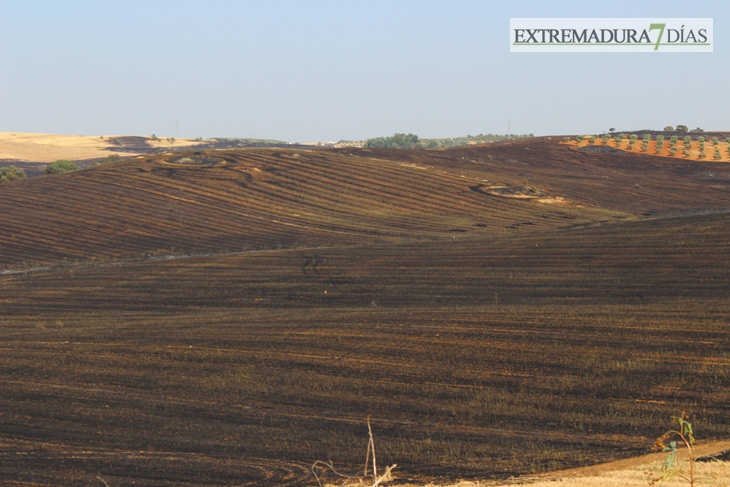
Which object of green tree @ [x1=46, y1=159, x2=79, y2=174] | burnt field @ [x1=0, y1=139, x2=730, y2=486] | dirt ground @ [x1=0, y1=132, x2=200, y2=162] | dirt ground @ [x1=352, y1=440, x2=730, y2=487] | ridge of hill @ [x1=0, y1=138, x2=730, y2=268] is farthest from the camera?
dirt ground @ [x1=0, y1=132, x2=200, y2=162]

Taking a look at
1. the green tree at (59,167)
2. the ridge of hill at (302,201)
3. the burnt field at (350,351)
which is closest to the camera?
the burnt field at (350,351)

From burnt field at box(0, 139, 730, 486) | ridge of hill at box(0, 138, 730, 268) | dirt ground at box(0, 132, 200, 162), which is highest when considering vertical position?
A: dirt ground at box(0, 132, 200, 162)

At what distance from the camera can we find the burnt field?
13891 mm

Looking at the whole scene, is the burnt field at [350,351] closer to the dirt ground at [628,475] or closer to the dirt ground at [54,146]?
the dirt ground at [628,475]

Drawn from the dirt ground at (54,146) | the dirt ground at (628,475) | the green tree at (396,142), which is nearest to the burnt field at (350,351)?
the dirt ground at (628,475)

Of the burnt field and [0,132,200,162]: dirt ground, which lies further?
[0,132,200,162]: dirt ground

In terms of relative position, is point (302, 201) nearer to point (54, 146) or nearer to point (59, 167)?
point (59, 167)

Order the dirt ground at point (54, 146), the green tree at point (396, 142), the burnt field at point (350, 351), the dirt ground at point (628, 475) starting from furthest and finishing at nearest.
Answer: the dirt ground at point (54, 146) < the green tree at point (396, 142) < the burnt field at point (350, 351) < the dirt ground at point (628, 475)

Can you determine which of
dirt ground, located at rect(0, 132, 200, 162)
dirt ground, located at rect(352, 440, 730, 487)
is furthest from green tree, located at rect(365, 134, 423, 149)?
dirt ground, located at rect(352, 440, 730, 487)

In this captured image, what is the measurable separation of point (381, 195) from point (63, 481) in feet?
143

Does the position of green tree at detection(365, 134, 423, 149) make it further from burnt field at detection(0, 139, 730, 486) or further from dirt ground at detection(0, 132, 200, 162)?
burnt field at detection(0, 139, 730, 486)

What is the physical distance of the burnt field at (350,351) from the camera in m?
13.9

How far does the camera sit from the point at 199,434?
48.6 ft

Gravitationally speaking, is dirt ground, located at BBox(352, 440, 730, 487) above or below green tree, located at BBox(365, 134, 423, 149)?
below
